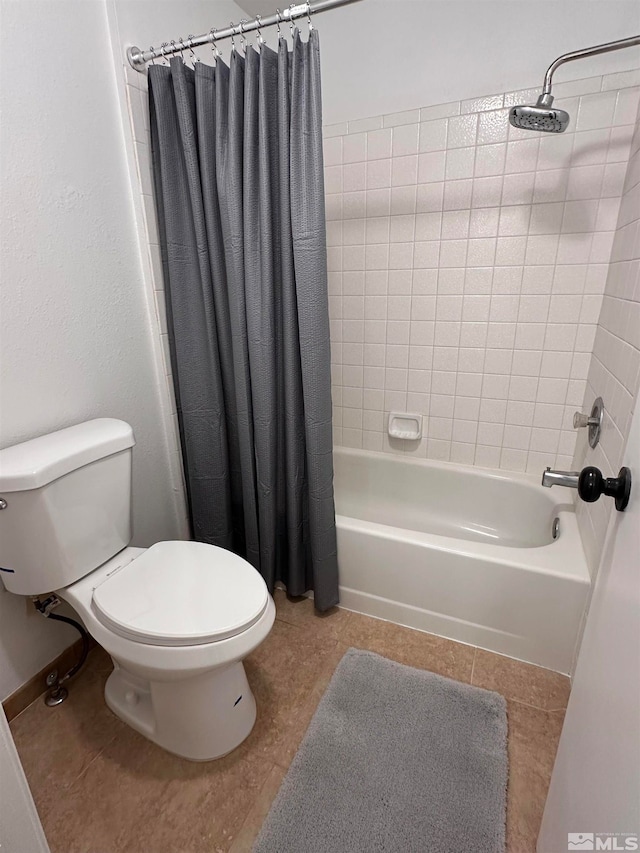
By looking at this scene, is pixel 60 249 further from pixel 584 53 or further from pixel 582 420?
pixel 582 420

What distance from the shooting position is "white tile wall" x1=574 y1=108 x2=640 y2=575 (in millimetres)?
1203

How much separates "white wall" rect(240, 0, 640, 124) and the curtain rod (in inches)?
25.5

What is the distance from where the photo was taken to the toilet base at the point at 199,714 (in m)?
1.17

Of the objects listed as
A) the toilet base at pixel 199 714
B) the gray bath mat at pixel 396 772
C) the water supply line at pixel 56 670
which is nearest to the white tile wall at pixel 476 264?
the gray bath mat at pixel 396 772

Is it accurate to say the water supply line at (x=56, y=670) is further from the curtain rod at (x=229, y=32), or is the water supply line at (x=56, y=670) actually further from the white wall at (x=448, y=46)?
the white wall at (x=448, y=46)

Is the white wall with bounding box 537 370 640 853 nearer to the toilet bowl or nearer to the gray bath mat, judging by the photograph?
the gray bath mat

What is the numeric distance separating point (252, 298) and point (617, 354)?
1.14 meters

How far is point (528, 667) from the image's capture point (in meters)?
1.49

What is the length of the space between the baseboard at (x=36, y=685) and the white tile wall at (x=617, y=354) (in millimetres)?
1698

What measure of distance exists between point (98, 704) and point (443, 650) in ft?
3.76

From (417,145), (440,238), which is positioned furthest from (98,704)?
(417,145)

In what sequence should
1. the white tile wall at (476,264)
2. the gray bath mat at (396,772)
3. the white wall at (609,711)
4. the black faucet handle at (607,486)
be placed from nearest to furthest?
the white wall at (609,711)
the black faucet handle at (607,486)
the gray bath mat at (396,772)
the white tile wall at (476,264)

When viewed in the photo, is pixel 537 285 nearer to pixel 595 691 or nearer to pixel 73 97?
pixel 595 691

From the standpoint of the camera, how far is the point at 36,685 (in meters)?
1.40
